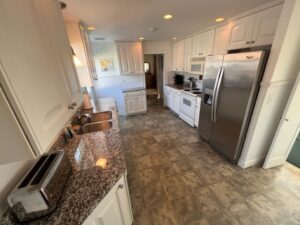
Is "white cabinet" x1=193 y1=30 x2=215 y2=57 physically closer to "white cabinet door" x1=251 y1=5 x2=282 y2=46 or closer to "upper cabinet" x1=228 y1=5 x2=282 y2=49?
"upper cabinet" x1=228 y1=5 x2=282 y2=49

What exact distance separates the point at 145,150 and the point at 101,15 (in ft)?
8.16

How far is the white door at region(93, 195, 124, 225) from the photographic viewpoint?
0.91 metres

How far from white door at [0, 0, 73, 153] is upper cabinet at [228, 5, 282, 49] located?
100 inches

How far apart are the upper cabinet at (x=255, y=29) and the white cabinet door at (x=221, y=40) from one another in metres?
0.12

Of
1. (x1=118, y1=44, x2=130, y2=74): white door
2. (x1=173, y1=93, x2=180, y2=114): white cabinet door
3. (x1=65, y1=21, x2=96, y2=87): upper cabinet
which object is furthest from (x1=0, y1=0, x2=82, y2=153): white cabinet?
(x1=173, y1=93, x2=180, y2=114): white cabinet door

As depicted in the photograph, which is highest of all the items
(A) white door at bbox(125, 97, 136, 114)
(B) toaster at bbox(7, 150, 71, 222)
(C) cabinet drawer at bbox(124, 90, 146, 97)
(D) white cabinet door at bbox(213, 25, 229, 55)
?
(D) white cabinet door at bbox(213, 25, 229, 55)

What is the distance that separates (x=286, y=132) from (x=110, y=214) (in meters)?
2.54

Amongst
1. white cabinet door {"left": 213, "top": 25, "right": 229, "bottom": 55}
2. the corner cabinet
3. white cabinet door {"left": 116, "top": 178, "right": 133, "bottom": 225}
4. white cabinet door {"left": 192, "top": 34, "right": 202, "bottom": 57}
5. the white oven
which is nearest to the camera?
the corner cabinet

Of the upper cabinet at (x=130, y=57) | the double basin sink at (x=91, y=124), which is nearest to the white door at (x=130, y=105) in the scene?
the upper cabinet at (x=130, y=57)

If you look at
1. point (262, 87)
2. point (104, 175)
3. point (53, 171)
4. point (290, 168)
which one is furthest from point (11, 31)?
point (290, 168)

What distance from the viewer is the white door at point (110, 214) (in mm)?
906

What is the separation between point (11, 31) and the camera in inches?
20.1

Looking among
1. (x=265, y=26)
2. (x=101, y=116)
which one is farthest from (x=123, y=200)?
(x=265, y=26)

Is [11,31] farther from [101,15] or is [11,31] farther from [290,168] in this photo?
[290,168]
